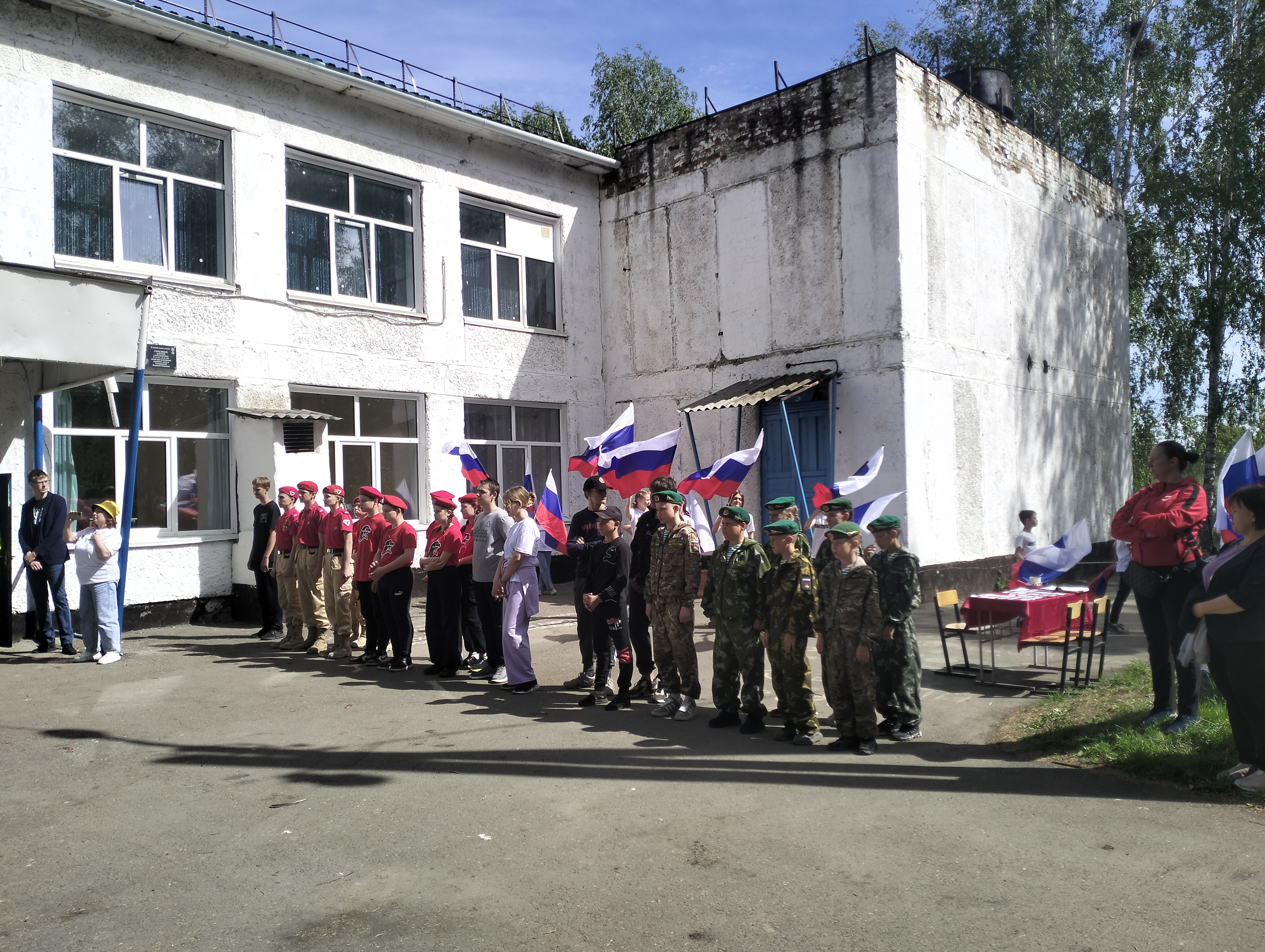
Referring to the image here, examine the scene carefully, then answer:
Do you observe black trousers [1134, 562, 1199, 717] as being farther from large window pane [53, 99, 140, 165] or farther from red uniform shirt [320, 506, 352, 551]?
large window pane [53, 99, 140, 165]

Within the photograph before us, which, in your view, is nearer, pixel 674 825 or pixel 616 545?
pixel 674 825

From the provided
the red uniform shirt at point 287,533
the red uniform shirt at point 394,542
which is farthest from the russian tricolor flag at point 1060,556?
the red uniform shirt at point 287,533

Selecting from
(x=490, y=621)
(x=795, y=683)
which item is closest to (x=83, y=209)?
(x=490, y=621)

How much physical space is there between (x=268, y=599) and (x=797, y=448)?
328 inches

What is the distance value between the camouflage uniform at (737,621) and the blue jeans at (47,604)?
729 centimetres

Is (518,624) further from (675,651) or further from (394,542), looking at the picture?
(394,542)

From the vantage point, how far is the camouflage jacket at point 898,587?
645 cm

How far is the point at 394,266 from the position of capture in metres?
15.3

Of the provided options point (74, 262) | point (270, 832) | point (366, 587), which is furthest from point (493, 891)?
point (74, 262)

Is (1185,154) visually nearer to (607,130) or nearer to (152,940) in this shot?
(607,130)

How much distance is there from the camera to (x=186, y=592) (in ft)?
40.9

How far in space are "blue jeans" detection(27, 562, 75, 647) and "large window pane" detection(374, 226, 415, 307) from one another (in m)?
6.51

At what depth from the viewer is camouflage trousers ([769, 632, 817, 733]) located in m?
6.43

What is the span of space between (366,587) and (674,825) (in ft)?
18.9
